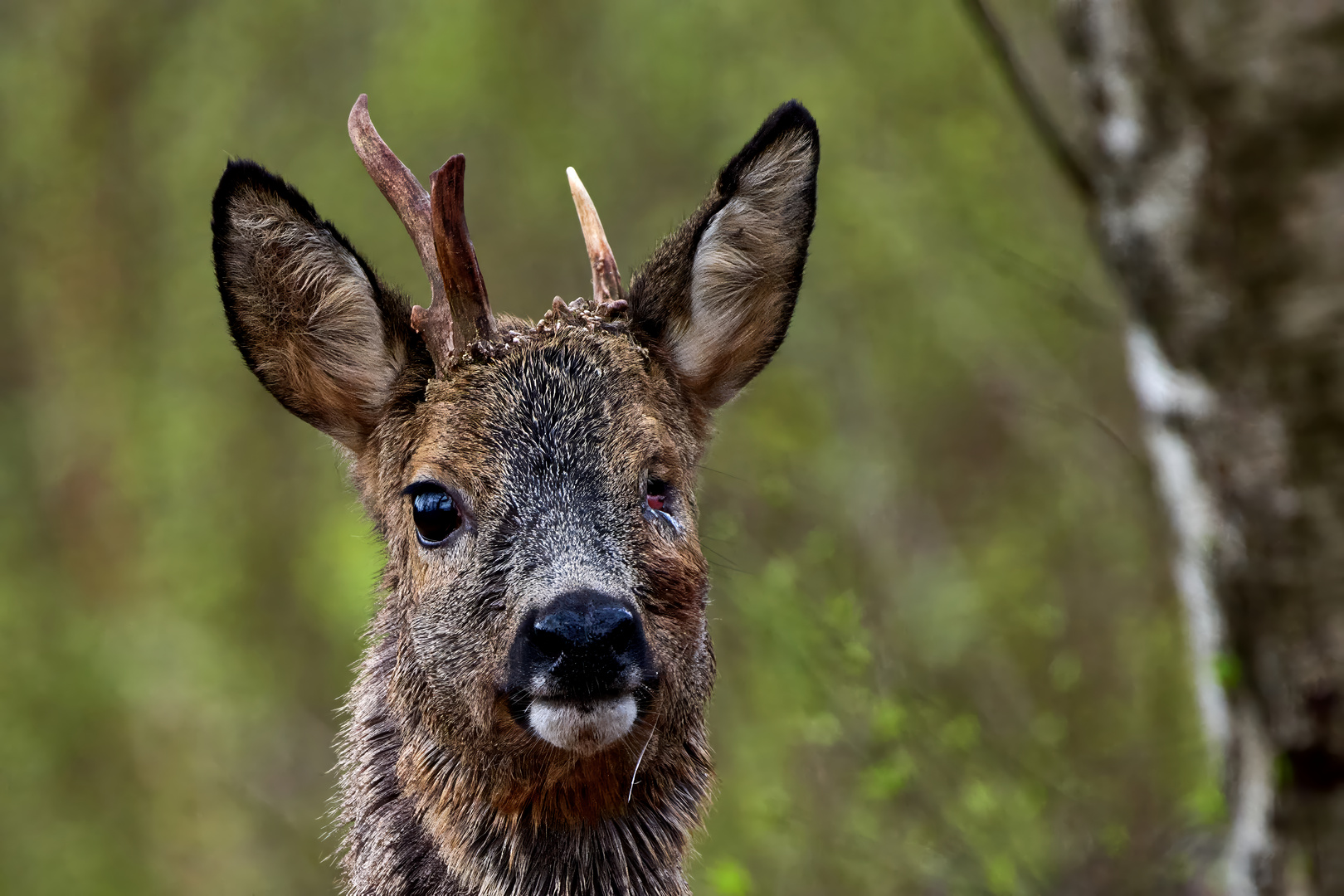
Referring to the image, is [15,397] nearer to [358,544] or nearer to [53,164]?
[53,164]

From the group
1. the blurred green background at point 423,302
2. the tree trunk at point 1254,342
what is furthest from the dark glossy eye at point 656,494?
the blurred green background at point 423,302

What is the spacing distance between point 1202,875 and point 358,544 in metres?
8.26

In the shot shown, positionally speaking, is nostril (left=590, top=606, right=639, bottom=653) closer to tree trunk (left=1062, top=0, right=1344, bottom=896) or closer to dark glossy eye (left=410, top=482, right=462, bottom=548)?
dark glossy eye (left=410, top=482, right=462, bottom=548)

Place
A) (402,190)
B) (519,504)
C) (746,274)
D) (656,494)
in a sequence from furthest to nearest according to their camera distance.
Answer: (746,274), (402,190), (656,494), (519,504)

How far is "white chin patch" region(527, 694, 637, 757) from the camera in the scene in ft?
13.0

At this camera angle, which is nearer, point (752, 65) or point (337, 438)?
point (337, 438)

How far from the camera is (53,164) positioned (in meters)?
14.5

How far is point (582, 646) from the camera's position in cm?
389

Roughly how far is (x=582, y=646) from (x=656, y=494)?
867mm

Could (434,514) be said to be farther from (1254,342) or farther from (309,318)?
(1254,342)

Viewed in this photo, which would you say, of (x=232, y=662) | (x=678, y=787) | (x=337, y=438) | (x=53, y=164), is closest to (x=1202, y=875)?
(x=678, y=787)

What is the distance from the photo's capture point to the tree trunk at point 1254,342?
351cm

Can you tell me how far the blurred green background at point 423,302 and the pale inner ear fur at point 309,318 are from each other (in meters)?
4.24

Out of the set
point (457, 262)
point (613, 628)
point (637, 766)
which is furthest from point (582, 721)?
point (457, 262)
